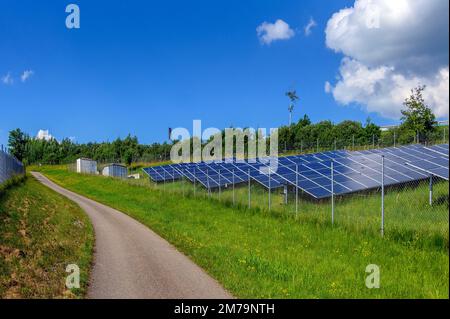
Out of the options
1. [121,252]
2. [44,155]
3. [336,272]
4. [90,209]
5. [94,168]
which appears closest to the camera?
[336,272]

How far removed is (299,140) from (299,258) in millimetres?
65226

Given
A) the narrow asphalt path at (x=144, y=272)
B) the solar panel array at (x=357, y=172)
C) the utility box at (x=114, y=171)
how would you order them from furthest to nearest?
1. the utility box at (x=114, y=171)
2. the solar panel array at (x=357, y=172)
3. the narrow asphalt path at (x=144, y=272)

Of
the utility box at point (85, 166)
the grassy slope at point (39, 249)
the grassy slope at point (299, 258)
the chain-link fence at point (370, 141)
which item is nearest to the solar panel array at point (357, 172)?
the grassy slope at point (299, 258)

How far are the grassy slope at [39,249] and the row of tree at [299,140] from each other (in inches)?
1730

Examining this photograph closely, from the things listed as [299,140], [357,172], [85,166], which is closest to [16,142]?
[85,166]

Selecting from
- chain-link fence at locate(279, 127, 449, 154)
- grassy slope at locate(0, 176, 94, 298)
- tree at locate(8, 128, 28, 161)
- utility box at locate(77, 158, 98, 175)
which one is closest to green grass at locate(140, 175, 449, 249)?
grassy slope at locate(0, 176, 94, 298)

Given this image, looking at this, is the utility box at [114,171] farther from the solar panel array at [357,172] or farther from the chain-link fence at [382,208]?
the chain-link fence at [382,208]

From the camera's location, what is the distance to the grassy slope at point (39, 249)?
29.7 feet

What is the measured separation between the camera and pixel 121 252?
13.4 meters

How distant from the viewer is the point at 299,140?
75.4 meters

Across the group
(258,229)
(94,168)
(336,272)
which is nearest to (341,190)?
(258,229)
